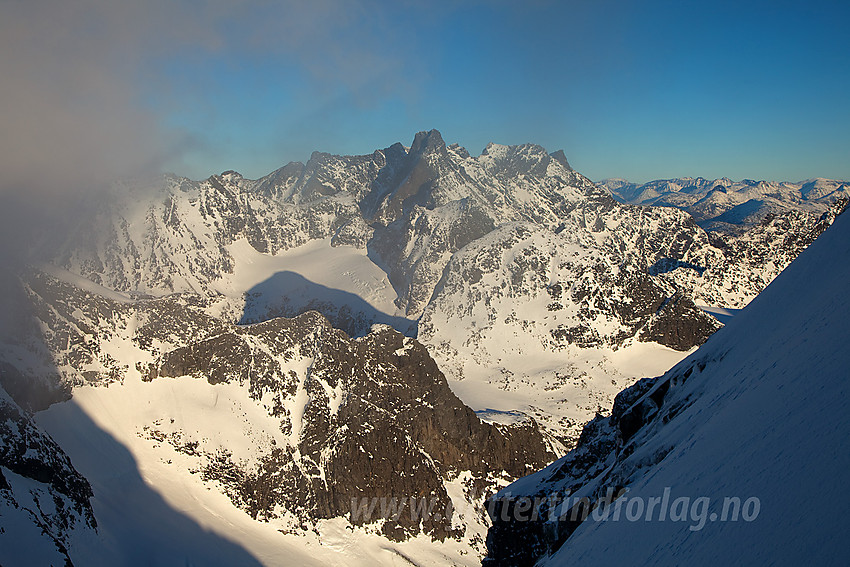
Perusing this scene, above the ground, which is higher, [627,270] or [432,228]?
[432,228]

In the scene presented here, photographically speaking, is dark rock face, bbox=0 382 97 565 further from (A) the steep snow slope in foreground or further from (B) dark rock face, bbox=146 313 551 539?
(A) the steep snow slope in foreground

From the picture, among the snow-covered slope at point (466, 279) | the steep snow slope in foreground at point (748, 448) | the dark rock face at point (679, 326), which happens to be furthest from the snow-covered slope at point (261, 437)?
the dark rock face at point (679, 326)

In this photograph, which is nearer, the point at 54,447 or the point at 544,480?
the point at 544,480

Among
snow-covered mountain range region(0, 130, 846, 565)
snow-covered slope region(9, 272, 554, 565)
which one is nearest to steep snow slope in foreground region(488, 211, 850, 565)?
snow-covered slope region(9, 272, 554, 565)

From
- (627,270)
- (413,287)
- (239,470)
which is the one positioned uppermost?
(627,270)

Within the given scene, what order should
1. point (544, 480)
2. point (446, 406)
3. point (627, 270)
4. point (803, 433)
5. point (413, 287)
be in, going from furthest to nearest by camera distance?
point (413, 287), point (627, 270), point (446, 406), point (544, 480), point (803, 433)

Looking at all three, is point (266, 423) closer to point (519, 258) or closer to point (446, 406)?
point (446, 406)

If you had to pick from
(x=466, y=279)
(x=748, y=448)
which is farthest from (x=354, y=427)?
(x=466, y=279)

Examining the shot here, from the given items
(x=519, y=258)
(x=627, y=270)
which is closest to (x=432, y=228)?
(x=519, y=258)
